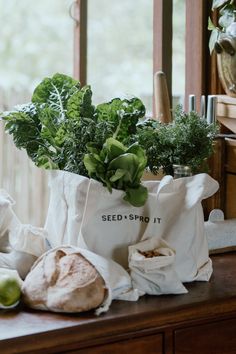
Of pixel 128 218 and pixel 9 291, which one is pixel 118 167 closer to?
pixel 128 218

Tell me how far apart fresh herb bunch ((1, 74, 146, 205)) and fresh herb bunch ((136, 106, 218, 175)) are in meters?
0.06

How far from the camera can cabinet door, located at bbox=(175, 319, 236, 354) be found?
1553mm

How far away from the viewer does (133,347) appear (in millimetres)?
1489

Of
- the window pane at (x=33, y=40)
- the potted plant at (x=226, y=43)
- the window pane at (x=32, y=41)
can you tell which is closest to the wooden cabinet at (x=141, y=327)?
the potted plant at (x=226, y=43)

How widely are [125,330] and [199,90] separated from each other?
982 millimetres

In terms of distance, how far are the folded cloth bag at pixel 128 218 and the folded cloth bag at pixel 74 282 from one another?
63mm

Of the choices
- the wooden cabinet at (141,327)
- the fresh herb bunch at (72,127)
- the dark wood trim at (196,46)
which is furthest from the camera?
the dark wood trim at (196,46)

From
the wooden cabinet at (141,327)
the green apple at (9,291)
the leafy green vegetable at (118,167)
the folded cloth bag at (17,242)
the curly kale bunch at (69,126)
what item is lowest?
the wooden cabinet at (141,327)

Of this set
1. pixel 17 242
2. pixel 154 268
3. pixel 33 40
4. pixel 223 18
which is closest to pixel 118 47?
pixel 33 40

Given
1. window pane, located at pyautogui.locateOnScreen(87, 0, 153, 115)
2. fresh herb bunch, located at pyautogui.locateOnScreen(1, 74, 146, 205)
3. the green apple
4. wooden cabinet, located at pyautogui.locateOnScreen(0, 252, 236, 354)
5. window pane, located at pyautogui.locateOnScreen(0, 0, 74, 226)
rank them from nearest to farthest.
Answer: wooden cabinet, located at pyautogui.locateOnScreen(0, 252, 236, 354), the green apple, fresh herb bunch, located at pyautogui.locateOnScreen(1, 74, 146, 205), window pane, located at pyautogui.locateOnScreen(87, 0, 153, 115), window pane, located at pyautogui.locateOnScreen(0, 0, 74, 226)

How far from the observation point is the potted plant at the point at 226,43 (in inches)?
77.4

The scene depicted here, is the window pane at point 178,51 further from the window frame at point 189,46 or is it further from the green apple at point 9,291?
the green apple at point 9,291

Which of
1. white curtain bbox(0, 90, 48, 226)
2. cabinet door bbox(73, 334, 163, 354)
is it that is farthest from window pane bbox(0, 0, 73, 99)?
cabinet door bbox(73, 334, 163, 354)

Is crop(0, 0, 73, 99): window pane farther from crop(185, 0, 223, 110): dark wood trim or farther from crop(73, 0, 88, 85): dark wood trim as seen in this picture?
crop(185, 0, 223, 110): dark wood trim
